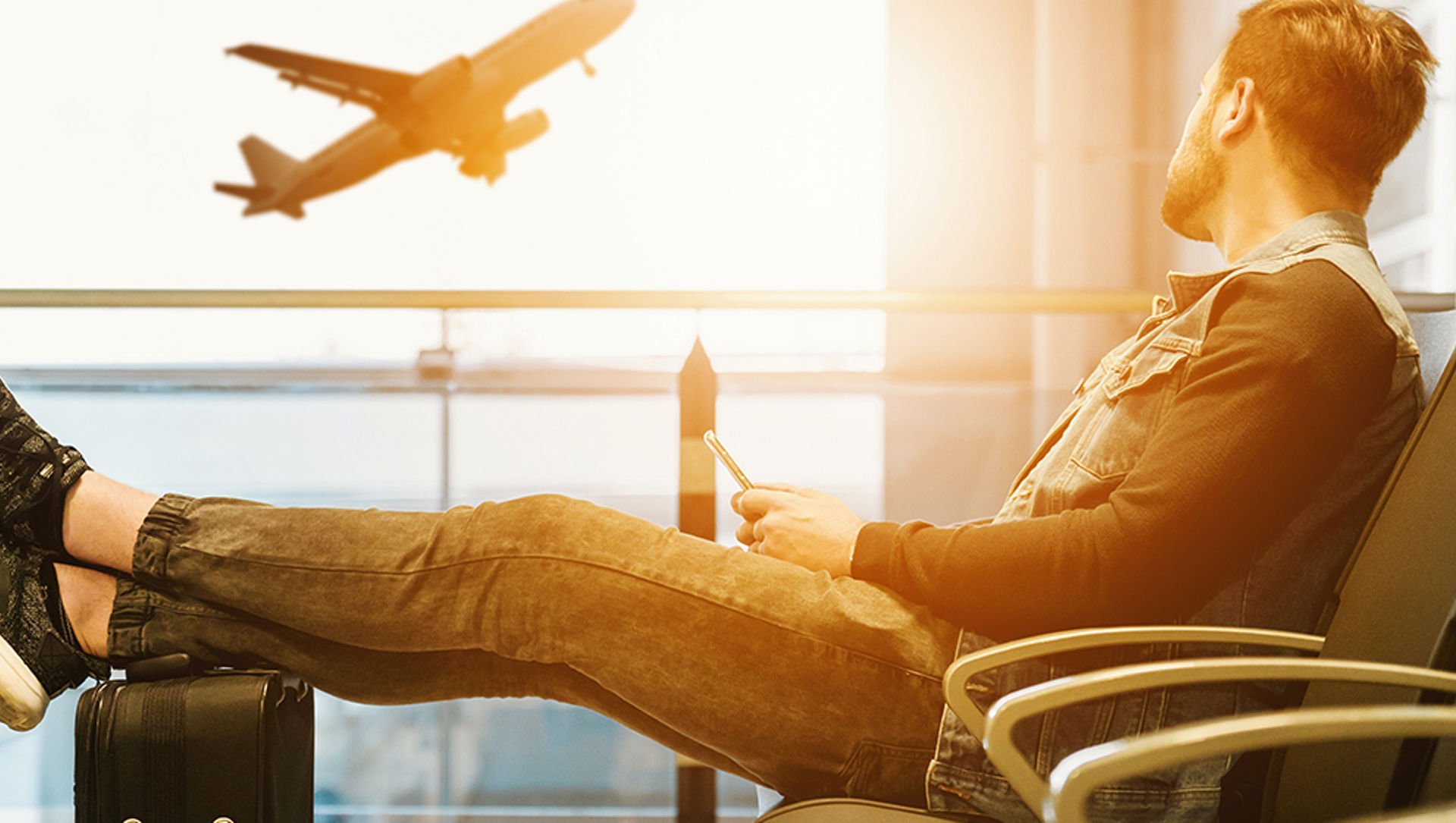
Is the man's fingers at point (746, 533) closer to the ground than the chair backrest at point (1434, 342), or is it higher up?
closer to the ground

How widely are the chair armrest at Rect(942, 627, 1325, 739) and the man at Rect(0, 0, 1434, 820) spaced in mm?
59

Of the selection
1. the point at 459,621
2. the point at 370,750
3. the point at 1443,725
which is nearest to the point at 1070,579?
the point at 1443,725

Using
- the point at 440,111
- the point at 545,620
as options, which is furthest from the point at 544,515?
the point at 440,111

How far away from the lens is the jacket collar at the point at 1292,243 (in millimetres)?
1051

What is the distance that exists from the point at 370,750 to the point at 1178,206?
1.90 metres

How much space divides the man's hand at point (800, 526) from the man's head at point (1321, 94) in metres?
0.58

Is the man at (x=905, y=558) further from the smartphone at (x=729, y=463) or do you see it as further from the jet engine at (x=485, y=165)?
the jet engine at (x=485, y=165)

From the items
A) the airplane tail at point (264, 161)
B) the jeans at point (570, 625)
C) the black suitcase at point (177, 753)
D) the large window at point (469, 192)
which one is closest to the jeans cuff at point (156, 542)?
the jeans at point (570, 625)

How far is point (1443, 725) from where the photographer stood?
0.53m

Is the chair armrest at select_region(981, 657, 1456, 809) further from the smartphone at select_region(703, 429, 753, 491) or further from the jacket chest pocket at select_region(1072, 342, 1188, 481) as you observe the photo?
the smartphone at select_region(703, 429, 753, 491)

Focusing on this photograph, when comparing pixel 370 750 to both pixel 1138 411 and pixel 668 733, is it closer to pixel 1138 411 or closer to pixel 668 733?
pixel 668 733

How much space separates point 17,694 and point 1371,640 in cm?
112

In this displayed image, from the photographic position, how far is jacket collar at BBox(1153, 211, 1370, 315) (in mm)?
1051

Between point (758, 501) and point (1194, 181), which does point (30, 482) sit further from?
point (1194, 181)
